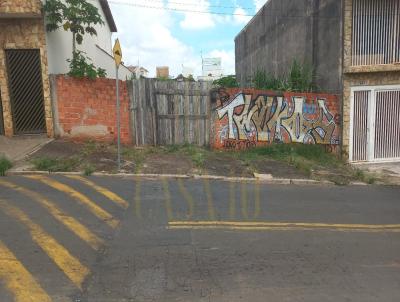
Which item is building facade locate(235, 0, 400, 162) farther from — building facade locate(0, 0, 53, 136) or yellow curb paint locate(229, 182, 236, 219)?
building facade locate(0, 0, 53, 136)

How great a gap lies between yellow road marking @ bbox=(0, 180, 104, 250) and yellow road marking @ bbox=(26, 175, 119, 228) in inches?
17.3

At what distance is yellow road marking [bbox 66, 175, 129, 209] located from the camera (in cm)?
743

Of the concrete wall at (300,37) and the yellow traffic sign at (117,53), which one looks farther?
the concrete wall at (300,37)

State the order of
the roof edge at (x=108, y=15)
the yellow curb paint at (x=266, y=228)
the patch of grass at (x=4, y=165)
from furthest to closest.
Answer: the roof edge at (x=108, y=15), the patch of grass at (x=4, y=165), the yellow curb paint at (x=266, y=228)

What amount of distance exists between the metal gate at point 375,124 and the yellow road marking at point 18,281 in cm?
1142

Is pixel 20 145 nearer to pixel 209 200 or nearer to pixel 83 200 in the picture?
pixel 83 200

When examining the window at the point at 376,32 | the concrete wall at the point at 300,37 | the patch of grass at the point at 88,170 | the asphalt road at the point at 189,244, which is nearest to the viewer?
the asphalt road at the point at 189,244

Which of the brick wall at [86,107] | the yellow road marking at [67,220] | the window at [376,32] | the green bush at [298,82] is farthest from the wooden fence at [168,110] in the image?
the yellow road marking at [67,220]

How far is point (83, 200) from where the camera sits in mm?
7379

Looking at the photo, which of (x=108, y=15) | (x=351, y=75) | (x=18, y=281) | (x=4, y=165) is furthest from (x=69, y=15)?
(x=108, y=15)

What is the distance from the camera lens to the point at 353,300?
4219 millimetres

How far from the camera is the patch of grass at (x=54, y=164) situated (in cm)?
973

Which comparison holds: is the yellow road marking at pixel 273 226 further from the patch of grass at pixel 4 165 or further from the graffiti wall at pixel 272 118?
the graffiti wall at pixel 272 118

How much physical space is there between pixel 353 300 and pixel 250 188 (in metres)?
5.14
